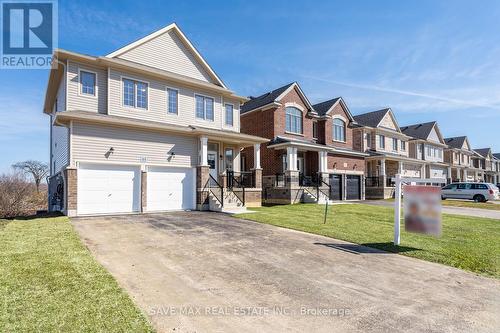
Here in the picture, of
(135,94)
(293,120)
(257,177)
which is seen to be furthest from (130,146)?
(293,120)

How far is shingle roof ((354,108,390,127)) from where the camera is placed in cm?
3429

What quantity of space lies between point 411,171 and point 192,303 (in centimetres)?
3973

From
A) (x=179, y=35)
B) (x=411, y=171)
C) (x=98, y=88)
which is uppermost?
(x=179, y=35)

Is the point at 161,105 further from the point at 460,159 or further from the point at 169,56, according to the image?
the point at 460,159

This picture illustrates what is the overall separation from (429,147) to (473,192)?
1628 cm

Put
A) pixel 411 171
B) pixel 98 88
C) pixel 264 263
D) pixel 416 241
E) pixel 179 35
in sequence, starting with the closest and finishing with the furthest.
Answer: pixel 264 263 → pixel 416 241 → pixel 98 88 → pixel 179 35 → pixel 411 171

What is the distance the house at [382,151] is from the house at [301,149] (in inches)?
134

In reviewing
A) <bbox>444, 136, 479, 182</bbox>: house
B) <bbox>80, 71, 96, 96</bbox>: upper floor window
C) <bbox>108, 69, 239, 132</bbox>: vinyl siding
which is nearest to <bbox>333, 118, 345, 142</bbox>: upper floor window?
<bbox>108, 69, 239, 132</bbox>: vinyl siding

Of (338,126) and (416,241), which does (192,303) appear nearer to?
(416,241)

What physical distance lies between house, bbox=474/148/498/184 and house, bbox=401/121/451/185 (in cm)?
1962

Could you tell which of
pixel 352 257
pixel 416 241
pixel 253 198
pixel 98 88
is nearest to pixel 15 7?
pixel 98 88

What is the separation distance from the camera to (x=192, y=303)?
4.60 meters

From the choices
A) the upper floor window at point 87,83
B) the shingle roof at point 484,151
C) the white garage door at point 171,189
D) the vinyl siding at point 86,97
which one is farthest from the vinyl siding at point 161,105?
the shingle roof at point 484,151

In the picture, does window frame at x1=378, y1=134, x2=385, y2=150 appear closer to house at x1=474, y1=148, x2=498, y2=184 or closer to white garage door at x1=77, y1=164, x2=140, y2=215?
white garage door at x1=77, y1=164, x2=140, y2=215
